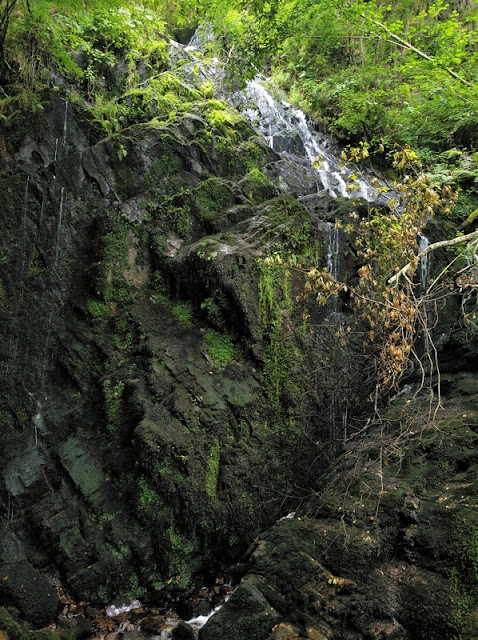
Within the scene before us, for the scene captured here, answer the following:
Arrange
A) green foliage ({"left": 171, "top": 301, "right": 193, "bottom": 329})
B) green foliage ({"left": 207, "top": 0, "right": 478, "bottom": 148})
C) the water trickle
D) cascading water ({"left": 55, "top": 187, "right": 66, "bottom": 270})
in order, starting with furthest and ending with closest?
1. green foliage ({"left": 207, "top": 0, "right": 478, "bottom": 148})
2. green foliage ({"left": 171, "top": 301, "right": 193, "bottom": 329})
3. cascading water ({"left": 55, "top": 187, "right": 66, "bottom": 270})
4. the water trickle

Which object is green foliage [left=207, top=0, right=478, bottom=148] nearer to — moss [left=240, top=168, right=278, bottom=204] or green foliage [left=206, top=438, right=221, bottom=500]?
moss [left=240, top=168, right=278, bottom=204]

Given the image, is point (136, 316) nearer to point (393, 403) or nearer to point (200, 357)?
point (200, 357)

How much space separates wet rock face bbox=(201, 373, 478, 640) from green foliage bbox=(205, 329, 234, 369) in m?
2.90

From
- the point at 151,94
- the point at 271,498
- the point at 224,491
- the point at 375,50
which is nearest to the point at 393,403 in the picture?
the point at 271,498

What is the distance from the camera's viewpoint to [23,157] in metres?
8.11

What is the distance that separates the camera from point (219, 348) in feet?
25.7

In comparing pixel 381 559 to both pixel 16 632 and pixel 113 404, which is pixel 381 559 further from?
pixel 113 404

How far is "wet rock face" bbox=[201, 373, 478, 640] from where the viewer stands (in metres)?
3.82

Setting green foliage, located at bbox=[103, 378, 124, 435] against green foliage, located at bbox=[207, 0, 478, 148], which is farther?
green foliage, located at bbox=[207, 0, 478, 148]

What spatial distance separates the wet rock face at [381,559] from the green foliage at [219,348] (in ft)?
9.51

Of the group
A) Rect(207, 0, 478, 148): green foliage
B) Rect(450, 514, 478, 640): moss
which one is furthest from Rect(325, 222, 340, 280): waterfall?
Rect(450, 514, 478, 640): moss

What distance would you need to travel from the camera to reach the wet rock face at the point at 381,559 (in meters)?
3.82

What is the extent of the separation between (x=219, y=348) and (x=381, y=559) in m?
4.32

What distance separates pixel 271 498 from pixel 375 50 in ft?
47.3
